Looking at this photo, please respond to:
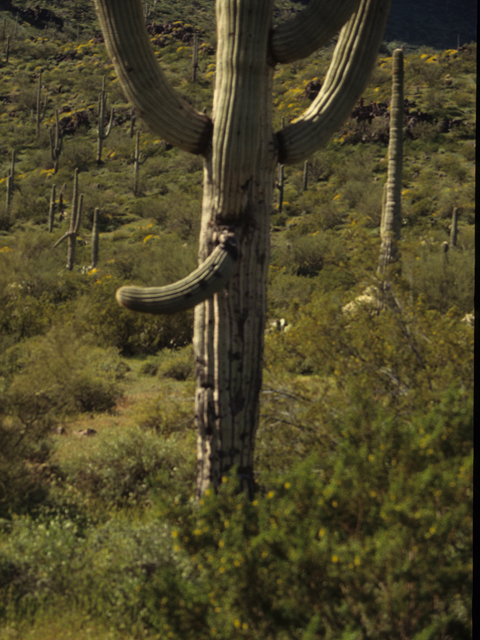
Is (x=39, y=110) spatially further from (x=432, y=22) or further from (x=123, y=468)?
(x=432, y=22)

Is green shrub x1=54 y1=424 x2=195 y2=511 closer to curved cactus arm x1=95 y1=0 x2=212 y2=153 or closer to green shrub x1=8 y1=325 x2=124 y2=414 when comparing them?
green shrub x1=8 y1=325 x2=124 y2=414

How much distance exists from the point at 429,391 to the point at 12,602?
3557 mm

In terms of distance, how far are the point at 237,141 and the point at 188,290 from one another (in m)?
1.10

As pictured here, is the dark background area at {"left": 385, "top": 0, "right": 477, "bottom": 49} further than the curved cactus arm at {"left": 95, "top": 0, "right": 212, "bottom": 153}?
Yes

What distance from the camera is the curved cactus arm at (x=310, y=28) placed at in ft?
14.7

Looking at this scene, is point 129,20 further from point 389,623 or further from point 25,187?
point 25,187

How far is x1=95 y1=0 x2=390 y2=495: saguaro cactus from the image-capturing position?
430cm

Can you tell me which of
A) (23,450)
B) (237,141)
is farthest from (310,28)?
(23,450)

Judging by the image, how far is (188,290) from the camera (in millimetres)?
4172

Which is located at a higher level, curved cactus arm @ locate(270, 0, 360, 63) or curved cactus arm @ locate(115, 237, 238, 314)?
curved cactus arm @ locate(270, 0, 360, 63)

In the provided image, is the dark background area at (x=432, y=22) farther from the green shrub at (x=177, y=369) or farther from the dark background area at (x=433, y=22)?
the green shrub at (x=177, y=369)

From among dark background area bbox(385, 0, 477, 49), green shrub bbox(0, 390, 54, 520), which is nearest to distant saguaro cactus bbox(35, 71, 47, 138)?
green shrub bbox(0, 390, 54, 520)

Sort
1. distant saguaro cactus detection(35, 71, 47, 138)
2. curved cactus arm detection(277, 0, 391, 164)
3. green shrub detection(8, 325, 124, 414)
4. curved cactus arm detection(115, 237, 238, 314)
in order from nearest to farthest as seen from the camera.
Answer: curved cactus arm detection(115, 237, 238, 314) < curved cactus arm detection(277, 0, 391, 164) < green shrub detection(8, 325, 124, 414) < distant saguaro cactus detection(35, 71, 47, 138)

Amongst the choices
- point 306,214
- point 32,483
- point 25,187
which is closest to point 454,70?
point 306,214
